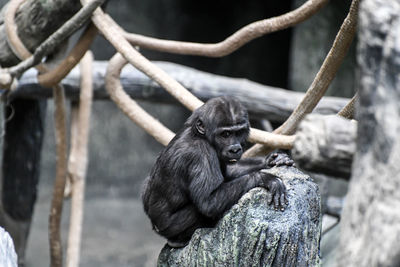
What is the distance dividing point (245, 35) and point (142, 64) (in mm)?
717

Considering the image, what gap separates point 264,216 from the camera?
8.09ft

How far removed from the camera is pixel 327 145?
146 cm

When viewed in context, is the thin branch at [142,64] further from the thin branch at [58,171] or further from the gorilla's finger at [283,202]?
the gorilla's finger at [283,202]

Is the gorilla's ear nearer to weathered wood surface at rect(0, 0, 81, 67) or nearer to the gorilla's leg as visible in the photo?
the gorilla's leg

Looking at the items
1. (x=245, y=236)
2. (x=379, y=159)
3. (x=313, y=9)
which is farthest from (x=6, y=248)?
(x=313, y=9)

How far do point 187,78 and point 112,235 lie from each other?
11.9 feet

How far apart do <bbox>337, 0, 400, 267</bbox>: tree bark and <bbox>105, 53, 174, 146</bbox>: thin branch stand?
2.45m

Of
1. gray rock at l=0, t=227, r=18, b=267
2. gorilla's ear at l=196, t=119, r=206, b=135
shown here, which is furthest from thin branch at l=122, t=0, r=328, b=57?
gray rock at l=0, t=227, r=18, b=267

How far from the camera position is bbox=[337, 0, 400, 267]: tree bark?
4.38 feet

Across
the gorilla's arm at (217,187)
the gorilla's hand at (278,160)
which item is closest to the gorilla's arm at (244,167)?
the gorilla's hand at (278,160)

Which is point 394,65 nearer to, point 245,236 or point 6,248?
point 245,236

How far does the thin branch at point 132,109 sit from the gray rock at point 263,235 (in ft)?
4.28

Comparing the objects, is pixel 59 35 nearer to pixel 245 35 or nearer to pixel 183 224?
pixel 245 35

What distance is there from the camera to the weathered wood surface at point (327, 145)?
147 centimetres
